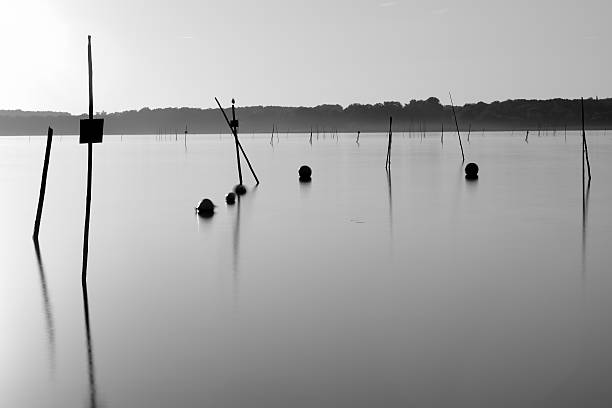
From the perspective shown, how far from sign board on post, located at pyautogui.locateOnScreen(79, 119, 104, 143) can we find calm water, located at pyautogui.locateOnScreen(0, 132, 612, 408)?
8.52ft

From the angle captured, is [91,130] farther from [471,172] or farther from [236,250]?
[471,172]

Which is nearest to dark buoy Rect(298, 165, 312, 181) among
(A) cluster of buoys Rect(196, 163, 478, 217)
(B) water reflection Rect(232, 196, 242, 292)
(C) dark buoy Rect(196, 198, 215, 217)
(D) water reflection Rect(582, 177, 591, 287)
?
(A) cluster of buoys Rect(196, 163, 478, 217)

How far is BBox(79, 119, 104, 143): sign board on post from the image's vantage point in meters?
13.2

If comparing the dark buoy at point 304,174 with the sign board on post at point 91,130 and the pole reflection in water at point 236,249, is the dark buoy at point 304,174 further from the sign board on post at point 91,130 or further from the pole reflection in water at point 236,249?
the sign board on post at point 91,130

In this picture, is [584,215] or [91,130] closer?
[91,130]

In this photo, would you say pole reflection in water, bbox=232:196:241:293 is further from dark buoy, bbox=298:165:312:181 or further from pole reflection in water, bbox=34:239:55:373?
dark buoy, bbox=298:165:312:181

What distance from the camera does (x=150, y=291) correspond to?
12742 millimetres

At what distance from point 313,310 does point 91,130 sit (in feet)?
17.2

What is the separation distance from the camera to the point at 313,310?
11.2 metres

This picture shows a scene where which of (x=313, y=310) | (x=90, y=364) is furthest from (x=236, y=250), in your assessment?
(x=90, y=364)

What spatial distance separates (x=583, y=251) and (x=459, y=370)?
9.81 meters

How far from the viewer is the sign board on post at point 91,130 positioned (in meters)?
13.2

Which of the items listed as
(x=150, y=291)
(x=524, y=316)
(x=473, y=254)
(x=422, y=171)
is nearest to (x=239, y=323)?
(x=150, y=291)

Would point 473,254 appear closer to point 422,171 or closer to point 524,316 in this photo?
point 524,316
